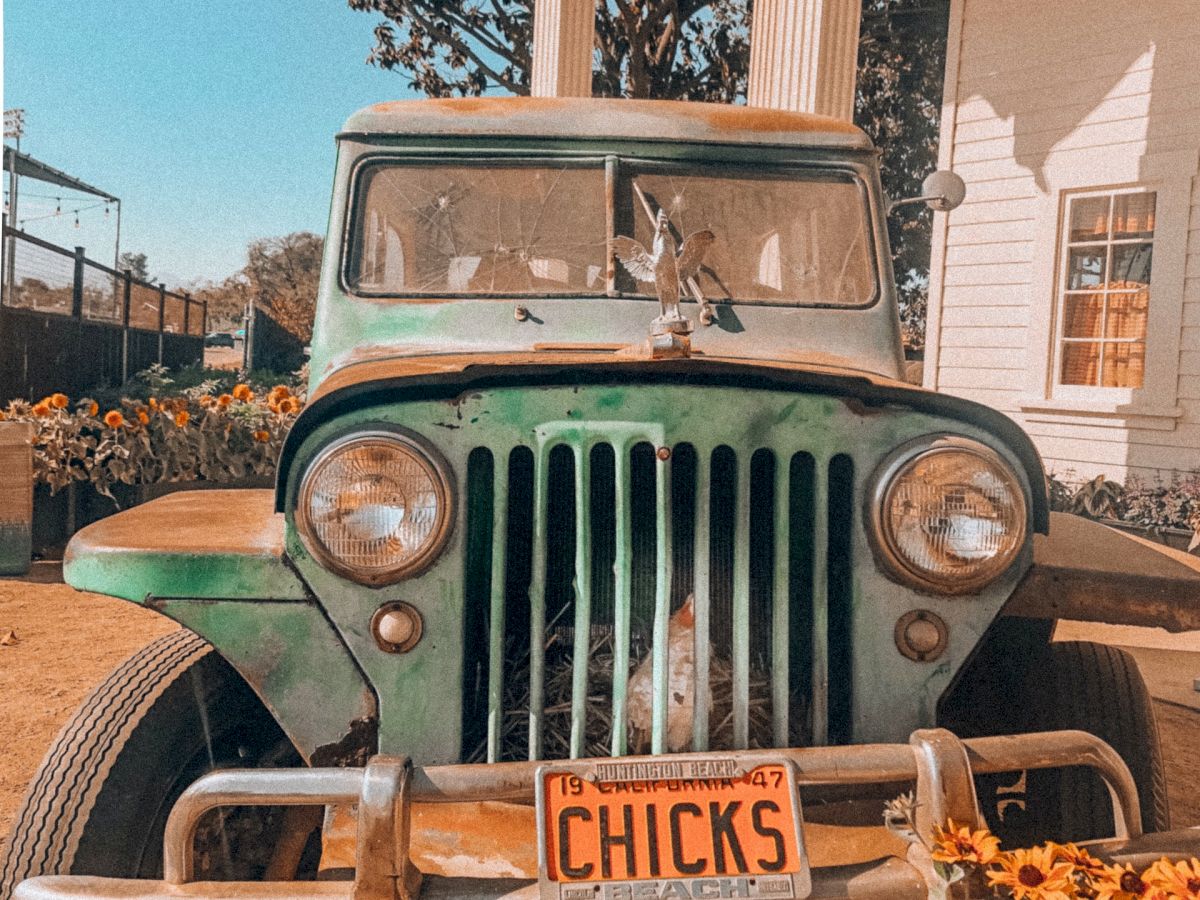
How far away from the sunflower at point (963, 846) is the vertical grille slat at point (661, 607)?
1.43 feet

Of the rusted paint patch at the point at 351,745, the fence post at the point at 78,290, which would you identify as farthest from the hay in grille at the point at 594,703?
the fence post at the point at 78,290

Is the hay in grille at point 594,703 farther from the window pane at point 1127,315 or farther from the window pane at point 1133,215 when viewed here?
the window pane at point 1133,215

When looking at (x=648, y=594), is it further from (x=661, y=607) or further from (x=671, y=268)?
(x=671, y=268)

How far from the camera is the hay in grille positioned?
5.95 feet

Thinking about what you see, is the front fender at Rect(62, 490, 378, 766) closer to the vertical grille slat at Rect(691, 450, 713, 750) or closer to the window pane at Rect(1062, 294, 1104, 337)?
the vertical grille slat at Rect(691, 450, 713, 750)

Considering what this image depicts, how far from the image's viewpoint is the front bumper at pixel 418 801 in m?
1.45

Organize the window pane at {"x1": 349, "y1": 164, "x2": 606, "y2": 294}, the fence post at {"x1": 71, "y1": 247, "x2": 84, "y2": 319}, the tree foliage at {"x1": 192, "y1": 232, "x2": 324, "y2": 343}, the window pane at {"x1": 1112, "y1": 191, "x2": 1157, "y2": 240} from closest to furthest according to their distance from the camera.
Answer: the window pane at {"x1": 349, "y1": 164, "x2": 606, "y2": 294}, the window pane at {"x1": 1112, "y1": 191, "x2": 1157, "y2": 240}, the fence post at {"x1": 71, "y1": 247, "x2": 84, "y2": 319}, the tree foliage at {"x1": 192, "y1": 232, "x2": 324, "y2": 343}

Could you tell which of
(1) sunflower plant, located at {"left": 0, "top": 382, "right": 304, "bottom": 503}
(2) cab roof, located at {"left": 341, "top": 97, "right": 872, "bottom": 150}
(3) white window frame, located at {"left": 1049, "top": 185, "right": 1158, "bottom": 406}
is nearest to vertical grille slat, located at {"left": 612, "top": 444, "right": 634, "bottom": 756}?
(2) cab roof, located at {"left": 341, "top": 97, "right": 872, "bottom": 150}

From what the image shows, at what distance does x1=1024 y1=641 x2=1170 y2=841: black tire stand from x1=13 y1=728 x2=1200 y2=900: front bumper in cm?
42

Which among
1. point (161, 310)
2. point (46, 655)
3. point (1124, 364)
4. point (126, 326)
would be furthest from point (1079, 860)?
point (161, 310)

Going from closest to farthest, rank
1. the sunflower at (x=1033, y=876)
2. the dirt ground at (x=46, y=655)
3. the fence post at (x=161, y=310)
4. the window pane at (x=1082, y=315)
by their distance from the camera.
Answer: the sunflower at (x=1033, y=876) → the dirt ground at (x=46, y=655) → the window pane at (x=1082, y=315) → the fence post at (x=161, y=310)

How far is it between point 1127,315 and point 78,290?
856cm

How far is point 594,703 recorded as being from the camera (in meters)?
1.83

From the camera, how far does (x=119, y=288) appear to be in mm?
11531
